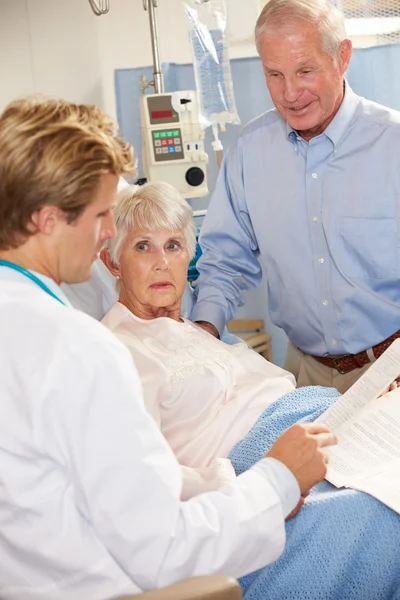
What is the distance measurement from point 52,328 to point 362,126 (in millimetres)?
1723

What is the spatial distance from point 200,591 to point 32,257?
60 centimetres

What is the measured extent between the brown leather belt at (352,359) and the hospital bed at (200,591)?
4.99 ft

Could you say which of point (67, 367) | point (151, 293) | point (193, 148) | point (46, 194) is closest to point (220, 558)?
point (67, 367)

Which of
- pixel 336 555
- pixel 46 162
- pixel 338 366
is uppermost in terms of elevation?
pixel 46 162

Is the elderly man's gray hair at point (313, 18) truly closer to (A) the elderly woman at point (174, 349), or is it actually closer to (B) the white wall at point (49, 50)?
(A) the elderly woman at point (174, 349)

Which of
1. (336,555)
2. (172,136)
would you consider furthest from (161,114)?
(336,555)

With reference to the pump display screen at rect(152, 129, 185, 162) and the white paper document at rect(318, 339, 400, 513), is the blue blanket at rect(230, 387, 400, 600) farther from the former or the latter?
the pump display screen at rect(152, 129, 185, 162)

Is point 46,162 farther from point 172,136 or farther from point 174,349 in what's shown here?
point 172,136

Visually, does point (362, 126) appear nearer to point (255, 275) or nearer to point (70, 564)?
point (255, 275)

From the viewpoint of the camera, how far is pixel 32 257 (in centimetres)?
141

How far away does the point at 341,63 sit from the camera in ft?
8.68

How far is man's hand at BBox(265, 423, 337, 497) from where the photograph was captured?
4.94ft

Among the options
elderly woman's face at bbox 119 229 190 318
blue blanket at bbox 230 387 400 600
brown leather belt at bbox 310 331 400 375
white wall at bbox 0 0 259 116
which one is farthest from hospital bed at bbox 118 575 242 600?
white wall at bbox 0 0 259 116

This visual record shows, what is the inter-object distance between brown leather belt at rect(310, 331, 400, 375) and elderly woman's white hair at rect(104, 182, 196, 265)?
28.5 inches
